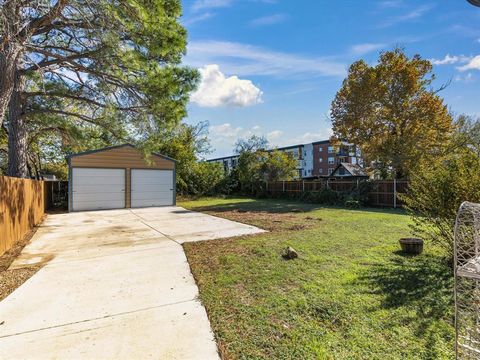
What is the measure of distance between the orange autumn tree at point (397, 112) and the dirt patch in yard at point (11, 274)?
1539 cm

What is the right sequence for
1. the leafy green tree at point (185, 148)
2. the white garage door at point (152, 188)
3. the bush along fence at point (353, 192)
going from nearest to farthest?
the leafy green tree at point (185, 148) → the bush along fence at point (353, 192) → the white garage door at point (152, 188)

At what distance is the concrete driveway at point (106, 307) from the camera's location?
235 centimetres

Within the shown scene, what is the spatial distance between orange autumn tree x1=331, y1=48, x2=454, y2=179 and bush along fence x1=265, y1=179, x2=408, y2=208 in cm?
164

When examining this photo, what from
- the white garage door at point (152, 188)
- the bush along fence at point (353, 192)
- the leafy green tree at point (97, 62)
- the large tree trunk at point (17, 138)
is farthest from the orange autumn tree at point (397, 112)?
the large tree trunk at point (17, 138)

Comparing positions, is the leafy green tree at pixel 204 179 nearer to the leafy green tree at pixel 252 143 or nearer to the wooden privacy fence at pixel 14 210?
the leafy green tree at pixel 252 143

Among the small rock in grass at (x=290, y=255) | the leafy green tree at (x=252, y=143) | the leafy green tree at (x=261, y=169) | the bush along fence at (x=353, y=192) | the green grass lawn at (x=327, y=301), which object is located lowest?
the green grass lawn at (x=327, y=301)

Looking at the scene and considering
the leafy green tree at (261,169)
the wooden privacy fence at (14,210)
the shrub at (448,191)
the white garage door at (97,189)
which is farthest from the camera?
the leafy green tree at (261,169)

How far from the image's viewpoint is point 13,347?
Answer: 2.39 m

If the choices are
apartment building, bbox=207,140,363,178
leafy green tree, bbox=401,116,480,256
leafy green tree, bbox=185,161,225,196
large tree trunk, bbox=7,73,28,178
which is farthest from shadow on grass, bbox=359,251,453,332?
apartment building, bbox=207,140,363,178

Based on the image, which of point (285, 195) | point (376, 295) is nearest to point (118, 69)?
point (376, 295)

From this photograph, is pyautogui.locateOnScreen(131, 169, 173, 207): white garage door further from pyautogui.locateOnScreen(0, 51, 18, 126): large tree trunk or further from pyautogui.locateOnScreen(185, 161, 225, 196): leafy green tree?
pyautogui.locateOnScreen(0, 51, 18, 126): large tree trunk

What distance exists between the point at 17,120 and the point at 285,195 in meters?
14.8

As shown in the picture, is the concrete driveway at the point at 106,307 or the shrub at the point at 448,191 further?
the shrub at the point at 448,191

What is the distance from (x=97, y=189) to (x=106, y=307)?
11929 mm
